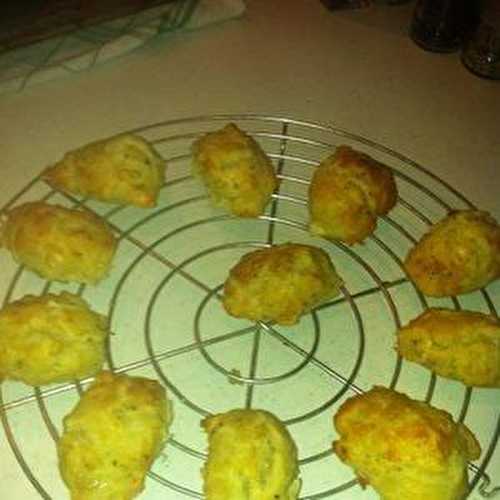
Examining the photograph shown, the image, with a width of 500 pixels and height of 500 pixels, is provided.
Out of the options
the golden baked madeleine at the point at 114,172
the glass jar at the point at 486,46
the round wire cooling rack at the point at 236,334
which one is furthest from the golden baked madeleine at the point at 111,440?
the glass jar at the point at 486,46

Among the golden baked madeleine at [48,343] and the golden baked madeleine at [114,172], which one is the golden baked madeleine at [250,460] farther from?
the golden baked madeleine at [114,172]

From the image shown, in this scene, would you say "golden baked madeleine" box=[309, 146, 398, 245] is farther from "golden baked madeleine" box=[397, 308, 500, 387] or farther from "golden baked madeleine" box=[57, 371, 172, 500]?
"golden baked madeleine" box=[57, 371, 172, 500]

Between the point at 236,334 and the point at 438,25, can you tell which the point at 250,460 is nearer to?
the point at 236,334

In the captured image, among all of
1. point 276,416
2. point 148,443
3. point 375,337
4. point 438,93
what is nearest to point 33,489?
point 148,443

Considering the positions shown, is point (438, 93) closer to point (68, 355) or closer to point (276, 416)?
point (276, 416)

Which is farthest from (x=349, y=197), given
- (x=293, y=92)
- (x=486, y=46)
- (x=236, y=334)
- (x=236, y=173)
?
(x=486, y=46)
